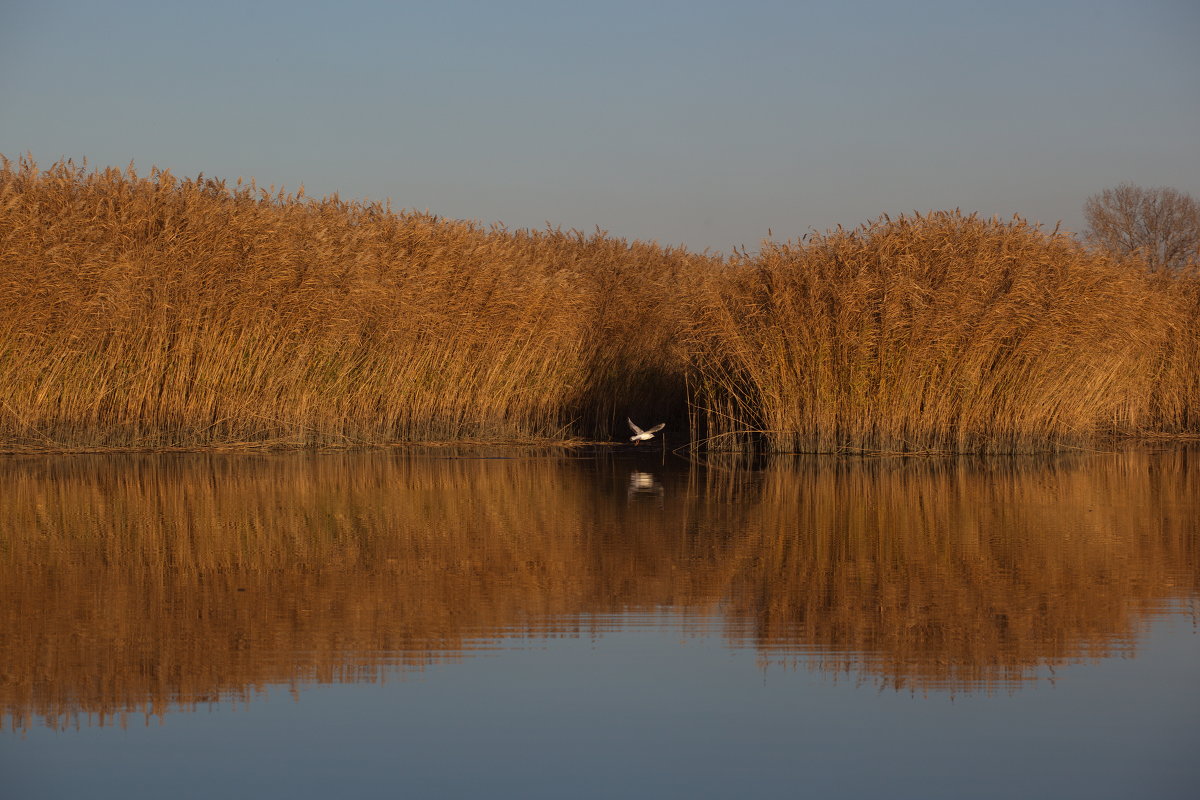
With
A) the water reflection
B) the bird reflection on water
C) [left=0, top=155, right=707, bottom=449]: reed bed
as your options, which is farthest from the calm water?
[left=0, top=155, right=707, bottom=449]: reed bed

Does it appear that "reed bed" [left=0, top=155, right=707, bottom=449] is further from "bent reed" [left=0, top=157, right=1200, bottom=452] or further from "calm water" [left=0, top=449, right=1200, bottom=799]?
"calm water" [left=0, top=449, right=1200, bottom=799]

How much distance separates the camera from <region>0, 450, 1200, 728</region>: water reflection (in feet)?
16.2

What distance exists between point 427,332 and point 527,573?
1024 centimetres

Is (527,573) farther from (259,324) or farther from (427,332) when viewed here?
(427,332)

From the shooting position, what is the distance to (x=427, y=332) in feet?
55.2

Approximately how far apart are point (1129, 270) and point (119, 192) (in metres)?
12.4

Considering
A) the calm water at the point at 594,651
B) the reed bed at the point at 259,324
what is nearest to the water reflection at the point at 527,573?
the calm water at the point at 594,651

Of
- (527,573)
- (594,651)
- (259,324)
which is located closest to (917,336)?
(259,324)

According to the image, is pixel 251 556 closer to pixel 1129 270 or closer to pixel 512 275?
pixel 512 275

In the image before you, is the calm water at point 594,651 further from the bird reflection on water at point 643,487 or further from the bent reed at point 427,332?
the bent reed at point 427,332

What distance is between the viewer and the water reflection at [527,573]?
4934mm

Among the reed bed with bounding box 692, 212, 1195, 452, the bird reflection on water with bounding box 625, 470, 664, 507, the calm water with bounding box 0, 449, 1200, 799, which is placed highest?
the reed bed with bounding box 692, 212, 1195, 452

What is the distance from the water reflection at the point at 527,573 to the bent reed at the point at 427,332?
93.4 inches

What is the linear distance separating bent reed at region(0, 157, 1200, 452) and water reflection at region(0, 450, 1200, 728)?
237cm
